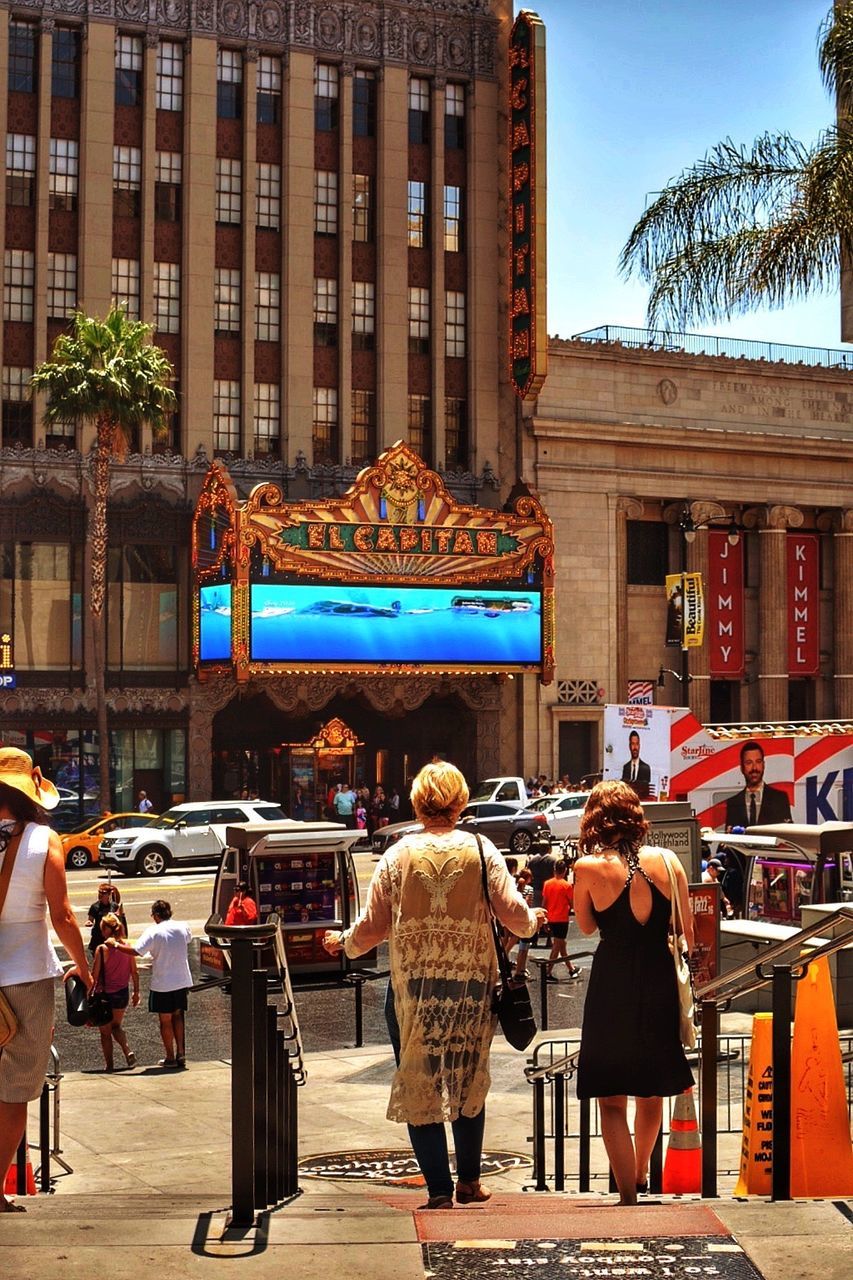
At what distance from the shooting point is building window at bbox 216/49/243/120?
5391 cm

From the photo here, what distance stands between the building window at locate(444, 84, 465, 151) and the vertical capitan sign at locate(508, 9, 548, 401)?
9.07 feet

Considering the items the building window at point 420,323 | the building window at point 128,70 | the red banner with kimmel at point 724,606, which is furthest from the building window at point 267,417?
the red banner with kimmel at point 724,606

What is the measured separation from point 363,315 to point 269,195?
4.85 m

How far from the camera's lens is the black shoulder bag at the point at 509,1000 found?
710cm

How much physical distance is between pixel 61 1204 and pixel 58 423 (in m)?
45.3

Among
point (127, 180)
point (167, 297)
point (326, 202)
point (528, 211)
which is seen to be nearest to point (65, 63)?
point (127, 180)

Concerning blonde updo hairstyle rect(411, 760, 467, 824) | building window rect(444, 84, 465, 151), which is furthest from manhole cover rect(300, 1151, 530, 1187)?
building window rect(444, 84, 465, 151)

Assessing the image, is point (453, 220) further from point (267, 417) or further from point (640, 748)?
point (640, 748)

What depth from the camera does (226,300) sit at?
53.6 metres

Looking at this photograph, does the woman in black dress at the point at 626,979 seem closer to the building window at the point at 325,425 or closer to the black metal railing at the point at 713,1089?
the black metal railing at the point at 713,1089

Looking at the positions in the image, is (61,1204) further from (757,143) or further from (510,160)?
(510,160)

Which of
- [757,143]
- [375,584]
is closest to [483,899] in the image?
[757,143]

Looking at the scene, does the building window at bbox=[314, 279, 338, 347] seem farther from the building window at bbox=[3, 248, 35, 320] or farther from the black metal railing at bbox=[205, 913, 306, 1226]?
the black metal railing at bbox=[205, 913, 306, 1226]

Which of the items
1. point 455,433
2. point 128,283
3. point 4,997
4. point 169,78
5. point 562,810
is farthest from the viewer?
point 455,433
